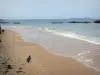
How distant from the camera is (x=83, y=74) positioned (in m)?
7.42

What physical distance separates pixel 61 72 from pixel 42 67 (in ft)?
3.15

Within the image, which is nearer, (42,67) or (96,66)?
(42,67)

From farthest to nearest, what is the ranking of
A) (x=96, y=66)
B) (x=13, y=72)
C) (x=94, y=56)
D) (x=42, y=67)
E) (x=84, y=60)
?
(x=94, y=56)
(x=84, y=60)
(x=96, y=66)
(x=42, y=67)
(x=13, y=72)

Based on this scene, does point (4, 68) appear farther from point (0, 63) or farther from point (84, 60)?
point (84, 60)

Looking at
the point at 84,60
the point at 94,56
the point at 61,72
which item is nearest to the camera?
the point at 61,72

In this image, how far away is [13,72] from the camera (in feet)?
22.0

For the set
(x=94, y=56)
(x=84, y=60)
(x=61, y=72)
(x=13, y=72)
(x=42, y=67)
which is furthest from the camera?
(x=94, y=56)

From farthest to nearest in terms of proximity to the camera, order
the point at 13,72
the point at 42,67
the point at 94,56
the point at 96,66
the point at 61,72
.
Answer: the point at 94,56, the point at 96,66, the point at 42,67, the point at 61,72, the point at 13,72

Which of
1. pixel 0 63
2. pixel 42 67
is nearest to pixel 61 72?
pixel 42 67

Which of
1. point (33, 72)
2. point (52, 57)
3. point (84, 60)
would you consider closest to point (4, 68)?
point (33, 72)

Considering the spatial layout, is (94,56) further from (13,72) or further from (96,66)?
(13,72)

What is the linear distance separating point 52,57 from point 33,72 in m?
3.36

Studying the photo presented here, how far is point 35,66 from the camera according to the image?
26.7ft

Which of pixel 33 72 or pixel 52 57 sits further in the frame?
pixel 52 57
